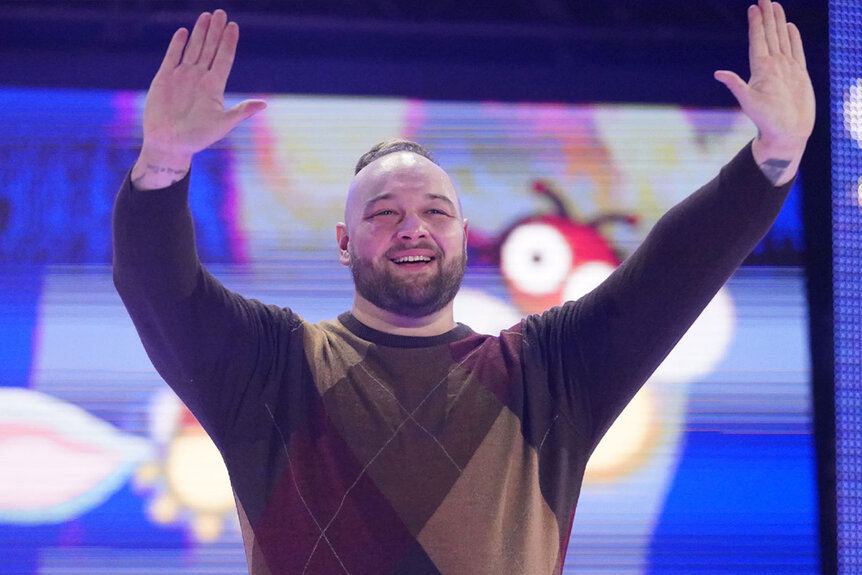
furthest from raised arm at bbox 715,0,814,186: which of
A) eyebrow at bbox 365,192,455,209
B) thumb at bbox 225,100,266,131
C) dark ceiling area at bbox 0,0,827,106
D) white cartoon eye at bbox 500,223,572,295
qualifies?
dark ceiling area at bbox 0,0,827,106

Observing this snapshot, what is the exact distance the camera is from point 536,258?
2725mm

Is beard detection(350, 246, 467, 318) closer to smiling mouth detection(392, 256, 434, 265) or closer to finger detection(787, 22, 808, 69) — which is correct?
smiling mouth detection(392, 256, 434, 265)

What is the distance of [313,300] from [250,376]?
1.29m

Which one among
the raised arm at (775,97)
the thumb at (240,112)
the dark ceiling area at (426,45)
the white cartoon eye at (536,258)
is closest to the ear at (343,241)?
the thumb at (240,112)

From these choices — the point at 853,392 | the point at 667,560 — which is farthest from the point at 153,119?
the point at 853,392

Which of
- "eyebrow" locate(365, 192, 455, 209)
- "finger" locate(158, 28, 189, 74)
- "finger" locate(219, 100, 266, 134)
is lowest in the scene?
"eyebrow" locate(365, 192, 455, 209)

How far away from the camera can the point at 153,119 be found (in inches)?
48.5

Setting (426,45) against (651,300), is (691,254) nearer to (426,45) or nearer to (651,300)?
(651,300)

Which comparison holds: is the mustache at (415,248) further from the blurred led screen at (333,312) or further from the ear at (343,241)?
the blurred led screen at (333,312)

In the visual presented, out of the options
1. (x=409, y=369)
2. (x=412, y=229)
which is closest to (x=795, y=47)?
(x=412, y=229)

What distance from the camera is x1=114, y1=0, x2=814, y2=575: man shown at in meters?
1.24

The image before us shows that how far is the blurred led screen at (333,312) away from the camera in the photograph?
2.52m

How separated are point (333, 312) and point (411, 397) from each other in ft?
4.34

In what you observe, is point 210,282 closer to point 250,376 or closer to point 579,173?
point 250,376
